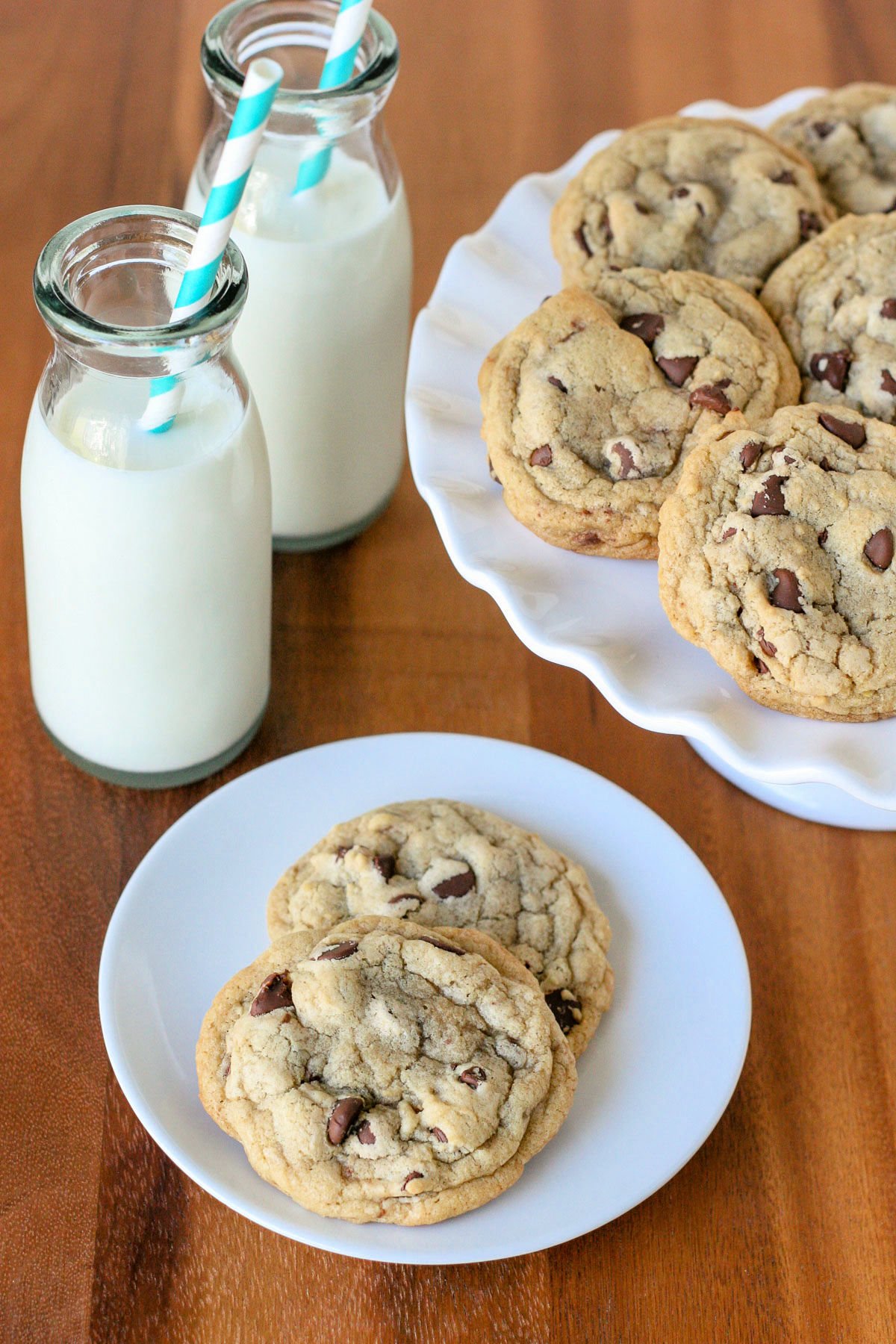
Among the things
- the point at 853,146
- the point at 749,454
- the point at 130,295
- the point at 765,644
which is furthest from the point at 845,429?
the point at 130,295

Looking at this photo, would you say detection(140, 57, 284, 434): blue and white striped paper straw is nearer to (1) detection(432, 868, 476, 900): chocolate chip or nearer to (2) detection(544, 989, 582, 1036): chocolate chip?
(1) detection(432, 868, 476, 900): chocolate chip

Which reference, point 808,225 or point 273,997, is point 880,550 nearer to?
point 808,225

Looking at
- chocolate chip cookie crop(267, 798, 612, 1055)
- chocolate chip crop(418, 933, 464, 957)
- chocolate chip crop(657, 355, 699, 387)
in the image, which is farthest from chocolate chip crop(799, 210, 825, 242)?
chocolate chip crop(418, 933, 464, 957)

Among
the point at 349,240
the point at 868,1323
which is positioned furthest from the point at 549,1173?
the point at 349,240

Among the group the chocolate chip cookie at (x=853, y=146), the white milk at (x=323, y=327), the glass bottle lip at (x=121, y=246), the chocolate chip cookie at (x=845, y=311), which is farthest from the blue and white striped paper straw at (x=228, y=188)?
the chocolate chip cookie at (x=853, y=146)

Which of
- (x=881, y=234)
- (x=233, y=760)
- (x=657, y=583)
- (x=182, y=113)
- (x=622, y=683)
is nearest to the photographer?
(x=622, y=683)

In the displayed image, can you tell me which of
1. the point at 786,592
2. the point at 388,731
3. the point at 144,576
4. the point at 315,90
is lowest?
the point at 388,731

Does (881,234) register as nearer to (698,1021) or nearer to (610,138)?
(610,138)
